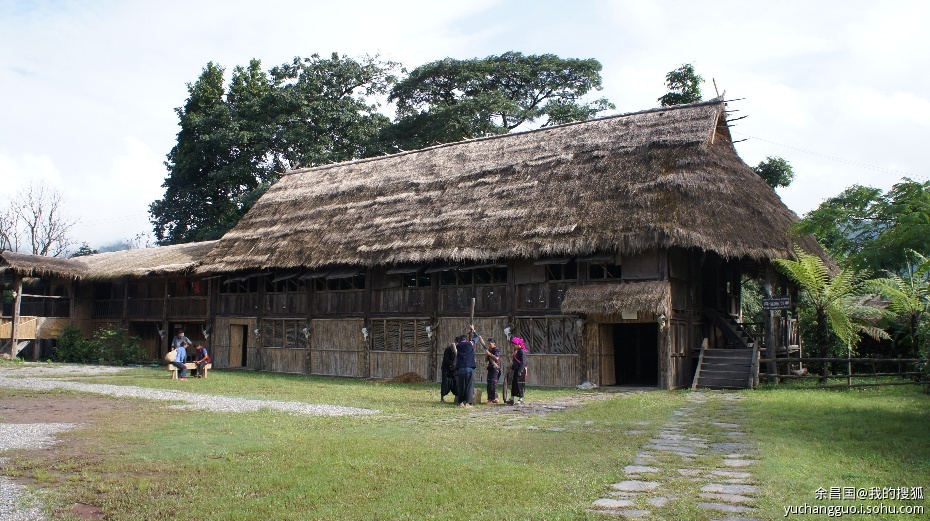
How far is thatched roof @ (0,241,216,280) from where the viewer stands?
2788 cm

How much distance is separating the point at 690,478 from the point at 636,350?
16.1 m

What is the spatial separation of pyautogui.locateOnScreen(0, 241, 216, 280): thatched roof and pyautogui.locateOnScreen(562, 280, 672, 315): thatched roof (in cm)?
1538

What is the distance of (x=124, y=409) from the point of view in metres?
13.0

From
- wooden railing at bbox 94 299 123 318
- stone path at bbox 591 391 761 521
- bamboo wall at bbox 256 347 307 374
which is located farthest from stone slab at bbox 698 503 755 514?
wooden railing at bbox 94 299 123 318

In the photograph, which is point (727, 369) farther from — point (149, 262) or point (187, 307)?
point (149, 262)

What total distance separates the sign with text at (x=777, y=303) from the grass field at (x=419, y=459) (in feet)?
12.4

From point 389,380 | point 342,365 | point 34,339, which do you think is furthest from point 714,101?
point 34,339

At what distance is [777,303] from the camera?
57.5 feet

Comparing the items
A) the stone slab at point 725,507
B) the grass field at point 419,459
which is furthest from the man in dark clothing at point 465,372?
the stone slab at point 725,507

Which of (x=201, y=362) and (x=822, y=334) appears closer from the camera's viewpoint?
(x=822, y=334)

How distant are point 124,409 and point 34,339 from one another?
2115 centimetres

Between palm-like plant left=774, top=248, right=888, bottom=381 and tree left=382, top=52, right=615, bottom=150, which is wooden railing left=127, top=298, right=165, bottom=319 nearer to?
tree left=382, top=52, right=615, bottom=150

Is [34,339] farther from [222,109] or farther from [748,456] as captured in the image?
[748,456]

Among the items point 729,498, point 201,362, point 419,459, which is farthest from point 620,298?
point 201,362
